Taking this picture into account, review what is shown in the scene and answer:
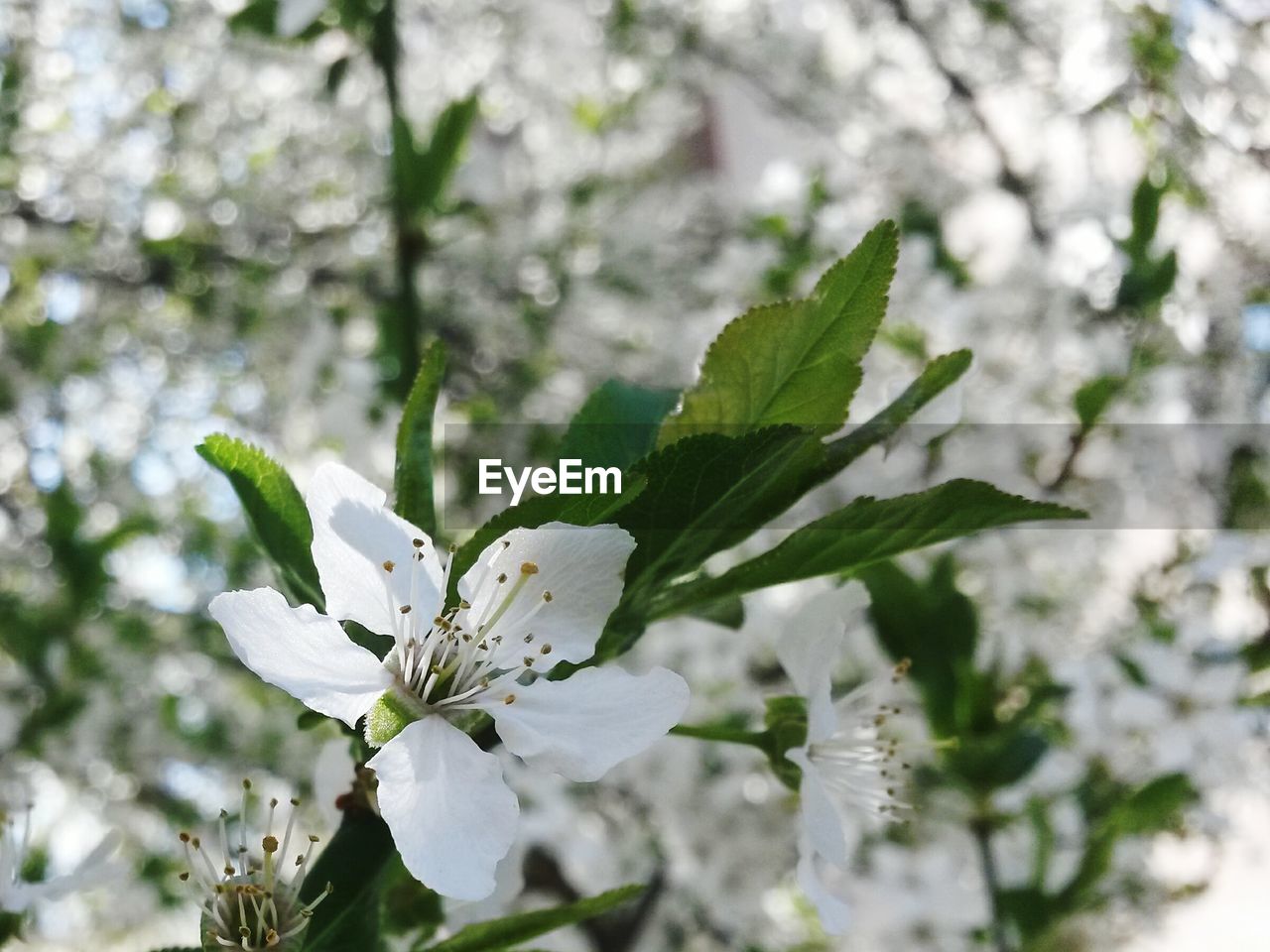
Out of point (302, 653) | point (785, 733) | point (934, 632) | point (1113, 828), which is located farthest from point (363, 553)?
point (1113, 828)

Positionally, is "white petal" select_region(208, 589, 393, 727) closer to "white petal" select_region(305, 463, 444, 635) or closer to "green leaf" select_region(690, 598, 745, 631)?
"white petal" select_region(305, 463, 444, 635)

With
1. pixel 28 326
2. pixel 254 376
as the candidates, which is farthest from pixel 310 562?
pixel 254 376

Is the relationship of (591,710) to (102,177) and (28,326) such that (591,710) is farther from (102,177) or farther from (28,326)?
(102,177)

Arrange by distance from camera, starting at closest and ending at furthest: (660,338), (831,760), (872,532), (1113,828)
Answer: (872,532)
(831,760)
(1113,828)
(660,338)

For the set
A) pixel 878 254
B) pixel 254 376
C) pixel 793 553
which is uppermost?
pixel 878 254

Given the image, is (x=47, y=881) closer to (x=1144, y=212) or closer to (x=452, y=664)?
(x=452, y=664)

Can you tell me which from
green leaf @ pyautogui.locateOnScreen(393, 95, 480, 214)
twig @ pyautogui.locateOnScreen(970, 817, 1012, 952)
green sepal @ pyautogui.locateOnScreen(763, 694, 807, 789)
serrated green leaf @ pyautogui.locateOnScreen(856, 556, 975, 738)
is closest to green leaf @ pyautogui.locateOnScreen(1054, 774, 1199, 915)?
twig @ pyautogui.locateOnScreen(970, 817, 1012, 952)
